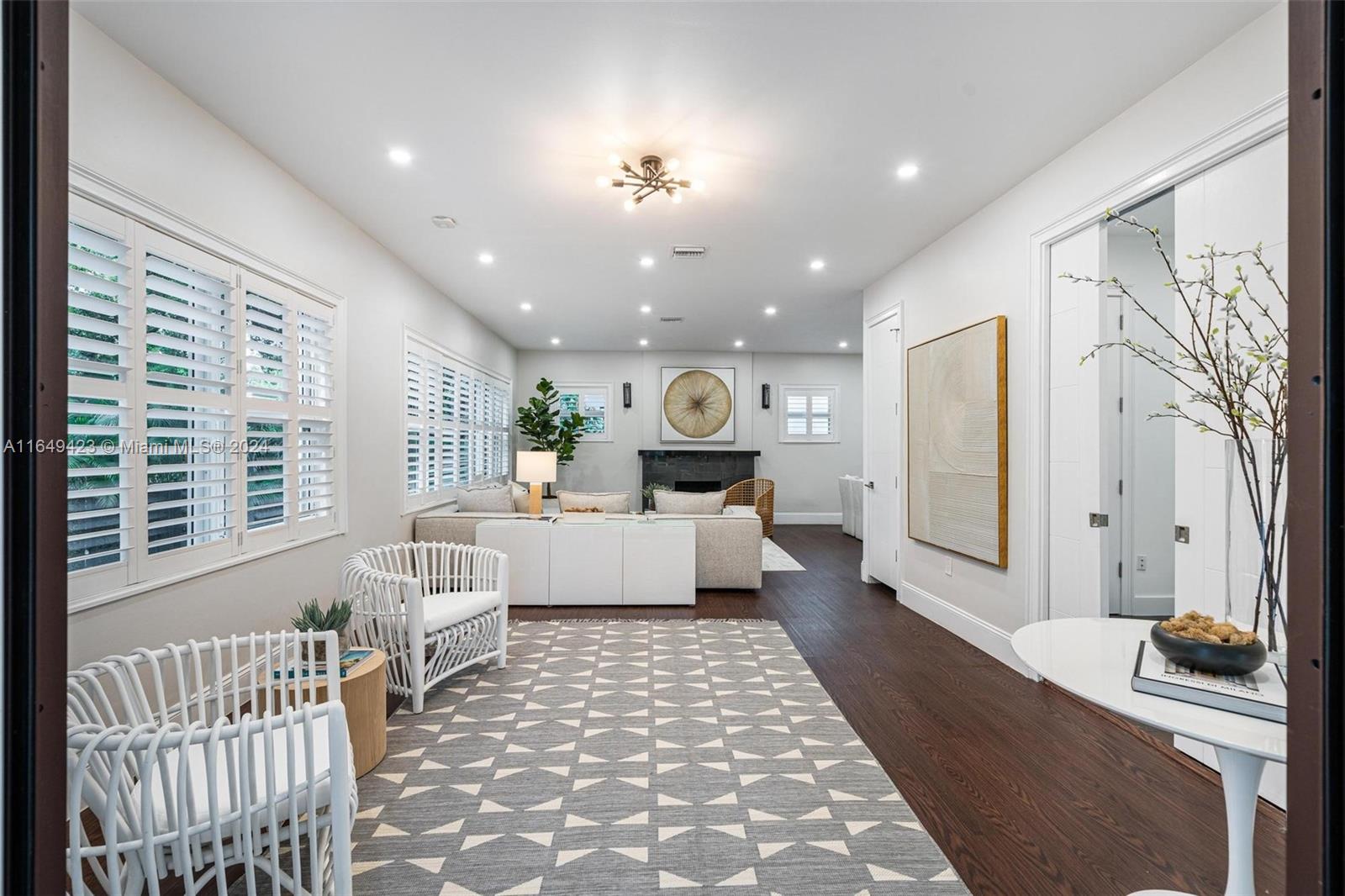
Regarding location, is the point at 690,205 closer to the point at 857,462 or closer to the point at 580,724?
the point at 580,724

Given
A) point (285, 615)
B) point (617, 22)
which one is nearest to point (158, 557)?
point (285, 615)

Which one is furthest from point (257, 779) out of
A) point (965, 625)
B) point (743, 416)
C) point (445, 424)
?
point (743, 416)

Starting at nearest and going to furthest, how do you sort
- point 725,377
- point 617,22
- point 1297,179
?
point 1297,179
point 617,22
point 725,377

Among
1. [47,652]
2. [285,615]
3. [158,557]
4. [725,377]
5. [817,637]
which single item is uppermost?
[725,377]

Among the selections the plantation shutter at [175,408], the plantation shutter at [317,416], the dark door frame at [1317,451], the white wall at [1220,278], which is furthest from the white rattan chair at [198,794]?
the white wall at [1220,278]

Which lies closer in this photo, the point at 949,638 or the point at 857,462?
the point at 949,638

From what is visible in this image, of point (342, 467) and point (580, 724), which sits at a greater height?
point (342, 467)

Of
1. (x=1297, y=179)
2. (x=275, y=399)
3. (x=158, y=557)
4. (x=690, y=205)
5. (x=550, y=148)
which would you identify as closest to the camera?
(x=1297, y=179)

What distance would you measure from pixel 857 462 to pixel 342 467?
7754 millimetres

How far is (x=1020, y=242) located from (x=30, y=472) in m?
3.98

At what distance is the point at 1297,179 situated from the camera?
24.5 inches

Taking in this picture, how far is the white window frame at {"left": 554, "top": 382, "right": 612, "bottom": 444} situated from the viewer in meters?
9.27

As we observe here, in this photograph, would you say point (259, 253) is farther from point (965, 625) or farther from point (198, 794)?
point (965, 625)

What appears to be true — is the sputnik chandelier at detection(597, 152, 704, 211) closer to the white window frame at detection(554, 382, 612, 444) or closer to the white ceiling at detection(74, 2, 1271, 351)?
the white ceiling at detection(74, 2, 1271, 351)
